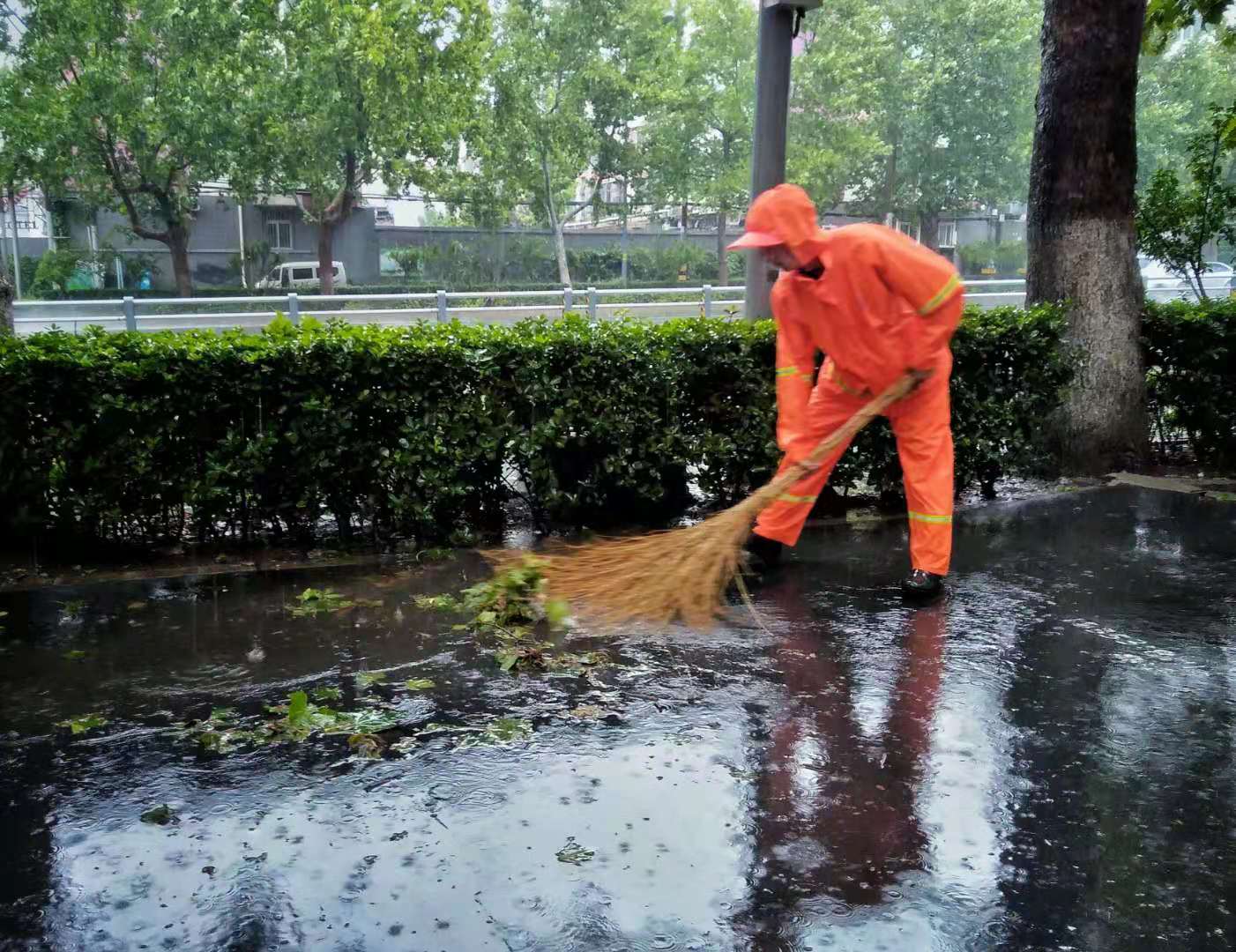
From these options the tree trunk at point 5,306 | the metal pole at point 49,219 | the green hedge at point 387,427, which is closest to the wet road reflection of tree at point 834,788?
the green hedge at point 387,427

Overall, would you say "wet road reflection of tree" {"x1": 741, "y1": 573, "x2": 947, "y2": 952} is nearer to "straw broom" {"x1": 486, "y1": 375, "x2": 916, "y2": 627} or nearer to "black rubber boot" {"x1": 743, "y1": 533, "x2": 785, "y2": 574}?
"straw broom" {"x1": 486, "y1": 375, "x2": 916, "y2": 627}

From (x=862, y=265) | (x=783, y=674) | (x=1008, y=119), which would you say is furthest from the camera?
(x=1008, y=119)

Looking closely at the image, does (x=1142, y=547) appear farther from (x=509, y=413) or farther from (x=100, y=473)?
(x=100, y=473)

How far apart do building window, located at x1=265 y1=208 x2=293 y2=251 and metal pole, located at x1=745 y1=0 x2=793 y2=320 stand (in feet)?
27.5

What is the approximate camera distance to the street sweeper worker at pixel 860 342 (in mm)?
4406

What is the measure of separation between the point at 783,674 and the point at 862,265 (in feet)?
5.73

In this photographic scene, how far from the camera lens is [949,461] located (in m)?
4.87

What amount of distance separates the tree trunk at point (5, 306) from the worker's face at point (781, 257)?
174 inches

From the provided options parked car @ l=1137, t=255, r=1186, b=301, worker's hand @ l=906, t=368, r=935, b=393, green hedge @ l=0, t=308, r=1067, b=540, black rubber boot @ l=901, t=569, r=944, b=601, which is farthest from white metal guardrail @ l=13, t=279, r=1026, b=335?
black rubber boot @ l=901, t=569, r=944, b=601

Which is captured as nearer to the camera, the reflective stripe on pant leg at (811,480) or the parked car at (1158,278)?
the reflective stripe on pant leg at (811,480)

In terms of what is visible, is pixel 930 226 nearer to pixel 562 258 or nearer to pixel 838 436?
pixel 562 258

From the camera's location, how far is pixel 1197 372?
7.65 m

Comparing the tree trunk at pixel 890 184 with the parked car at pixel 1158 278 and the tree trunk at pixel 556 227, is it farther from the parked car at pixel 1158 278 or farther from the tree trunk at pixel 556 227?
the tree trunk at pixel 556 227

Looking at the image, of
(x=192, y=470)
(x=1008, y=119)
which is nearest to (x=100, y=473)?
(x=192, y=470)
